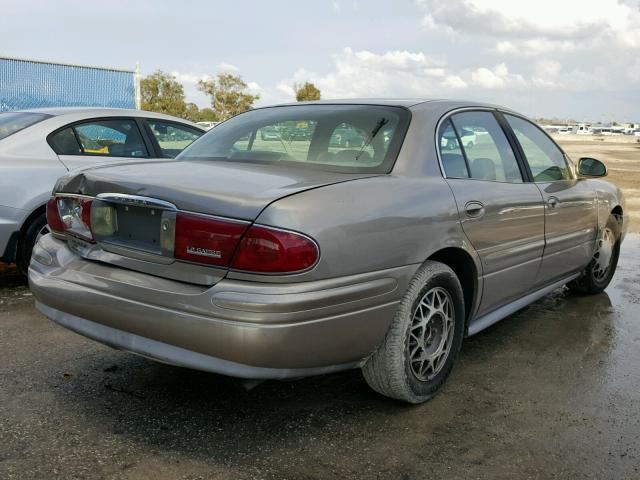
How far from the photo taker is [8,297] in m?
5.02

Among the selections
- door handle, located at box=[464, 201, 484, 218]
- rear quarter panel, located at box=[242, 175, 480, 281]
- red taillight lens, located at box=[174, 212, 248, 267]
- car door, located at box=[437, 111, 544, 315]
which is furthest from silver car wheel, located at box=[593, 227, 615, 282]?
red taillight lens, located at box=[174, 212, 248, 267]

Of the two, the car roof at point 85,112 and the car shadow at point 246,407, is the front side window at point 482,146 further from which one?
the car roof at point 85,112

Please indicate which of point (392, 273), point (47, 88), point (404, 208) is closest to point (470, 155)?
point (404, 208)

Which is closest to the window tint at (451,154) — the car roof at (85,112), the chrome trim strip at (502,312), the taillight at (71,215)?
the chrome trim strip at (502,312)

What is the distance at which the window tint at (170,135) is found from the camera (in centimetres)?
609

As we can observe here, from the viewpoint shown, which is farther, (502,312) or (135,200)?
(502,312)

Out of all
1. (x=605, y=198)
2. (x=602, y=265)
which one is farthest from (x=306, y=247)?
(x=602, y=265)

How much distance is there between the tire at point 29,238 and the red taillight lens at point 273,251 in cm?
320

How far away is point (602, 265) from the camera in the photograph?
530 centimetres

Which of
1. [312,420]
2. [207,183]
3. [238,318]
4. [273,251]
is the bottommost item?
[312,420]

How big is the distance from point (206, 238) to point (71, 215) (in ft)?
2.95

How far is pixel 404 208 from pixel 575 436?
4.26ft

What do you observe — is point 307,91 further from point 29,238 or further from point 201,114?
point 29,238

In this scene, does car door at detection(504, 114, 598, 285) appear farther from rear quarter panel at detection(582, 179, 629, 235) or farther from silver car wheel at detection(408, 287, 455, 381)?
silver car wheel at detection(408, 287, 455, 381)
